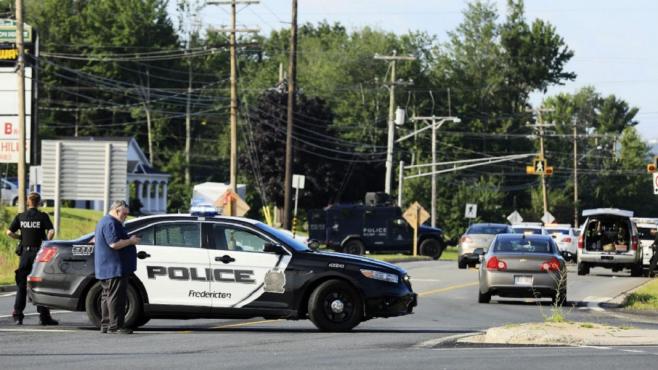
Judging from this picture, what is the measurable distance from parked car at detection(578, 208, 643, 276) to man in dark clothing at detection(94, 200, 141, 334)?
26.2 meters

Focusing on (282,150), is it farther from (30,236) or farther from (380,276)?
(380,276)

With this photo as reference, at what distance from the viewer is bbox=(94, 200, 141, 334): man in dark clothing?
16.8 metres

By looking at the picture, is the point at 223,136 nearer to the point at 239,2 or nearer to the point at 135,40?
the point at 135,40

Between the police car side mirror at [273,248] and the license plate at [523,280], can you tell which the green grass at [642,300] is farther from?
the police car side mirror at [273,248]

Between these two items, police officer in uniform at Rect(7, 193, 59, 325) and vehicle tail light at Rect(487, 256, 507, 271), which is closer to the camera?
police officer in uniform at Rect(7, 193, 59, 325)

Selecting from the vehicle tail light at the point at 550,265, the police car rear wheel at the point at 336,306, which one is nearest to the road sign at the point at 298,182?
the vehicle tail light at the point at 550,265

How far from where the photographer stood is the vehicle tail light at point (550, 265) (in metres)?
26.1

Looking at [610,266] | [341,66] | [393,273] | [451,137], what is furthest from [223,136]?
[393,273]

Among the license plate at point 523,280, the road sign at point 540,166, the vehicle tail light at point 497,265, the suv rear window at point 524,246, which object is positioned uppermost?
the road sign at point 540,166

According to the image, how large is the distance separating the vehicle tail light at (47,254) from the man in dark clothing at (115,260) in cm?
112

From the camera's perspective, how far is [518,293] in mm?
26109

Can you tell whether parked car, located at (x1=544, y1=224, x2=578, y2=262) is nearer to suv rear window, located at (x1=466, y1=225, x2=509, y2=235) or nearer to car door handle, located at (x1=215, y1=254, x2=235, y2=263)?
suv rear window, located at (x1=466, y1=225, x2=509, y2=235)

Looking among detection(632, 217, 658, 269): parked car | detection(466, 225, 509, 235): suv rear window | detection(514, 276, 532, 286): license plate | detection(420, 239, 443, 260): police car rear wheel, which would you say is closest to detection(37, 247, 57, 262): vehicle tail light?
detection(514, 276, 532, 286): license plate

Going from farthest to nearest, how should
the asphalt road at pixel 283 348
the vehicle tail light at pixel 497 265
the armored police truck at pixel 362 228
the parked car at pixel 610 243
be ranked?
the armored police truck at pixel 362 228 < the parked car at pixel 610 243 < the vehicle tail light at pixel 497 265 < the asphalt road at pixel 283 348
